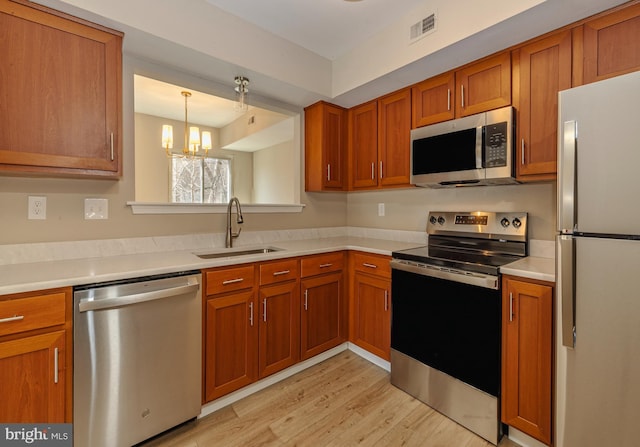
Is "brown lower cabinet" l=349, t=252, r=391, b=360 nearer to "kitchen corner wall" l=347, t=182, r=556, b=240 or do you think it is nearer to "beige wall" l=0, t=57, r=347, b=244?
"kitchen corner wall" l=347, t=182, r=556, b=240

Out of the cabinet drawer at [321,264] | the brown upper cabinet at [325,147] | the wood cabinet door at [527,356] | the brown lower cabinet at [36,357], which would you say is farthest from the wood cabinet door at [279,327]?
the wood cabinet door at [527,356]

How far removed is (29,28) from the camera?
1.47 m

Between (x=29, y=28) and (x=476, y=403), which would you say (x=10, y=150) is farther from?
(x=476, y=403)

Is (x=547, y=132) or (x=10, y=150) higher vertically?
(x=547, y=132)

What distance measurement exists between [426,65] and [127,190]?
2.25 m

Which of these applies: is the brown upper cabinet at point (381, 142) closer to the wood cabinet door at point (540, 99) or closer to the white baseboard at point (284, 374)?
the wood cabinet door at point (540, 99)

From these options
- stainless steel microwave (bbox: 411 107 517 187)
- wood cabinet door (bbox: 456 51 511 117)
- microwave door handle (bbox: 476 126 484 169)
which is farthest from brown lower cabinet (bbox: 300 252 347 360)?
wood cabinet door (bbox: 456 51 511 117)

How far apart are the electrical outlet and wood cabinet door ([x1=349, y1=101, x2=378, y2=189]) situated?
2.33 m

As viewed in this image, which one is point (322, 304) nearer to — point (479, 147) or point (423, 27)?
point (479, 147)

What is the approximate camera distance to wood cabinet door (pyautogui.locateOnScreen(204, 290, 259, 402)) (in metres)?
1.80

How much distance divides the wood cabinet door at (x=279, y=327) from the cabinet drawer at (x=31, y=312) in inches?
40.9

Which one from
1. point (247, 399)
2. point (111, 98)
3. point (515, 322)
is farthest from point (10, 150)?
point (515, 322)

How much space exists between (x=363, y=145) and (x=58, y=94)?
2.22 meters

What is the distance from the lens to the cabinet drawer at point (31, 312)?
121cm
